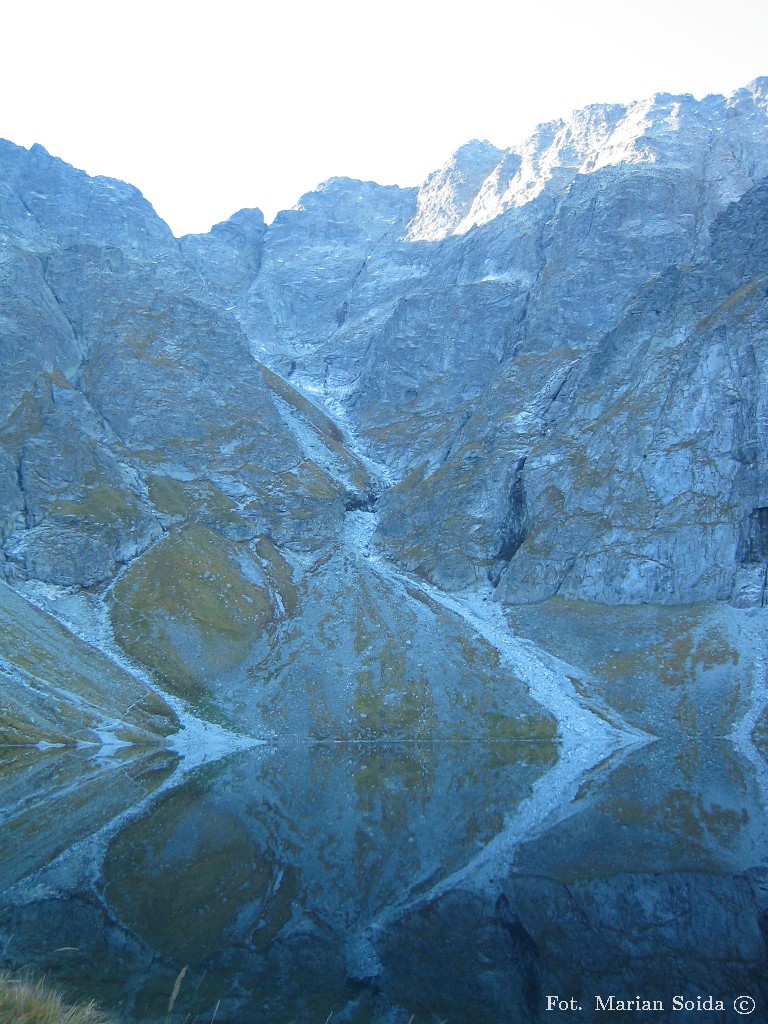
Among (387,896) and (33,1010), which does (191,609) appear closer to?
(387,896)

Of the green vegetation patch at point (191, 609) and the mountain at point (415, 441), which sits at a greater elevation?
the mountain at point (415, 441)

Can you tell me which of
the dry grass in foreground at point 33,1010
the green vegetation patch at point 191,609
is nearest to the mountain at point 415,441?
the green vegetation patch at point 191,609

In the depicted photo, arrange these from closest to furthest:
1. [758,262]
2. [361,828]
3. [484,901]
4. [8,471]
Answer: [484,901] → [361,828] → [8,471] → [758,262]

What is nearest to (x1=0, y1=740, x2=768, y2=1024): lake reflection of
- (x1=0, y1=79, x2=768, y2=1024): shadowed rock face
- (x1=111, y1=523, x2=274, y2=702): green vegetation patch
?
(x1=0, y1=79, x2=768, y2=1024): shadowed rock face

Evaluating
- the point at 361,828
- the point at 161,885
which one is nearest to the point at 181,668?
the point at 361,828

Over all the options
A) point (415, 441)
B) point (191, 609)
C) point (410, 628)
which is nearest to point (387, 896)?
point (410, 628)

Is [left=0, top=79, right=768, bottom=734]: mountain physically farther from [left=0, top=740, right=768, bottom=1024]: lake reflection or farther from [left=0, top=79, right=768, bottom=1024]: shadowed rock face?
[left=0, top=740, right=768, bottom=1024]: lake reflection

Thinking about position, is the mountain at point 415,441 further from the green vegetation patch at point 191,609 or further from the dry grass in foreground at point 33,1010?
the dry grass in foreground at point 33,1010

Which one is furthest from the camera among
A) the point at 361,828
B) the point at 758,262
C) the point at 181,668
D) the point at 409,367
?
the point at 409,367

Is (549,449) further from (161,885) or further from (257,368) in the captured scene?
(161,885)
